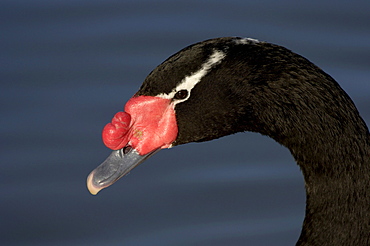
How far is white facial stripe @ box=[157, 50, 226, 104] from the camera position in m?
4.67

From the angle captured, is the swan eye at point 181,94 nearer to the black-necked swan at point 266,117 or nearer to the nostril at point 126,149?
the black-necked swan at point 266,117

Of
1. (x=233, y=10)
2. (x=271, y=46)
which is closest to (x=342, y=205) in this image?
(x=271, y=46)

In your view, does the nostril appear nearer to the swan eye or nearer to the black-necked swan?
the black-necked swan

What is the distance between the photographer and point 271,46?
15.4 ft

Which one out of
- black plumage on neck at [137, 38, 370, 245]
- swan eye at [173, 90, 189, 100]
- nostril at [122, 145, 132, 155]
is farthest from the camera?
nostril at [122, 145, 132, 155]

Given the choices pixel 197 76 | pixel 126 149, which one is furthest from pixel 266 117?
pixel 126 149

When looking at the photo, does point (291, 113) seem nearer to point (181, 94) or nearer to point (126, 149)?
point (181, 94)

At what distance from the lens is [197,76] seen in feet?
15.5

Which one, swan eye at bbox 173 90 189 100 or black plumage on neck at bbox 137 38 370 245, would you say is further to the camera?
swan eye at bbox 173 90 189 100

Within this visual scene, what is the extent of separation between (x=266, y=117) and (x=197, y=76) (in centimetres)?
38

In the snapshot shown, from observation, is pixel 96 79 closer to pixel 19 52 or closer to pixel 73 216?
pixel 19 52

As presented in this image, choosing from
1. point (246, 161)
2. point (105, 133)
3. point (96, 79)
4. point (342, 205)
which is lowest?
point (342, 205)

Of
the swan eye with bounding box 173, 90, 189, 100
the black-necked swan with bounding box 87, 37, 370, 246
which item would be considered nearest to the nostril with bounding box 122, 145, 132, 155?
the black-necked swan with bounding box 87, 37, 370, 246

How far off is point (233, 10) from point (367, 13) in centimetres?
112
